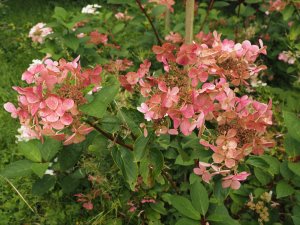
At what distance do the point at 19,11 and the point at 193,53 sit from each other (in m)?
4.31

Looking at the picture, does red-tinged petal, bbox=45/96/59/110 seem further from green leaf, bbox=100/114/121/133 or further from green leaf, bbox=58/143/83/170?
green leaf, bbox=58/143/83/170

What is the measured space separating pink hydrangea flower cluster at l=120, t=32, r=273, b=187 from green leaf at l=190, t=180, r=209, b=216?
0.62ft

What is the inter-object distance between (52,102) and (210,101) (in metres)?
0.44

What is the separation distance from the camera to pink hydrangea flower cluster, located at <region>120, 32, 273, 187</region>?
1.22 m

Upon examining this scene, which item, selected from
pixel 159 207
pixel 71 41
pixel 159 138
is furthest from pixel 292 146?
pixel 71 41

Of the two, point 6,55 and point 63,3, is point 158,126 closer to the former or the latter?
point 6,55

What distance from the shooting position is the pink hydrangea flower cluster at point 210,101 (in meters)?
1.22

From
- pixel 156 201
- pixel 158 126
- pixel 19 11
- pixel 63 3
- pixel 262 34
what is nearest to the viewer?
pixel 158 126

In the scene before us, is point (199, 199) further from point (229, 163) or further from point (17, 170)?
point (17, 170)

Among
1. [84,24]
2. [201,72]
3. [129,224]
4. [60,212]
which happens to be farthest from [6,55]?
[201,72]

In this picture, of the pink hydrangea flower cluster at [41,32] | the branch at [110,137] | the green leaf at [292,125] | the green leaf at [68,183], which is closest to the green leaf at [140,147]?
the branch at [110,137]

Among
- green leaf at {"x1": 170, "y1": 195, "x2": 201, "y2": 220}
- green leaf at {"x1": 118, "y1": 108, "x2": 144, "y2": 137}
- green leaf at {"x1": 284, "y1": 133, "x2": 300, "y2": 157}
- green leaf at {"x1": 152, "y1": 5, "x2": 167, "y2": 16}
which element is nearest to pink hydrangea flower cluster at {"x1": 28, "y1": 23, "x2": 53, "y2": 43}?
green leaf at {"x1": 152, "y1": 5, "x2": 167, "y2": 16}

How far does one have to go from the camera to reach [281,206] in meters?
2.19

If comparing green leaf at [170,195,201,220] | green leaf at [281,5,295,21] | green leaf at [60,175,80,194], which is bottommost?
green leaf at [60,175,80,194]
